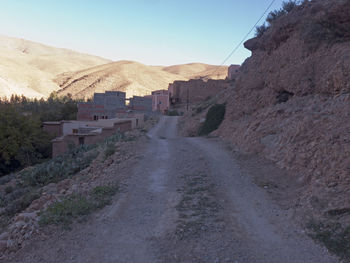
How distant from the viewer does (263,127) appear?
12.9 metres

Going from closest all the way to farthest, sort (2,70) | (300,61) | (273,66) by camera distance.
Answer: (300,61)
(273,66)
(2,70)

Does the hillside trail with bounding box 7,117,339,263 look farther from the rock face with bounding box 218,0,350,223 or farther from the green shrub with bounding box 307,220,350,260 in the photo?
the rock face with bounding box 218,0,350,223

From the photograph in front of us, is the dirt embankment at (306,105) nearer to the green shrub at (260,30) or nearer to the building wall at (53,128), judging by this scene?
the green shrub at (260,30)

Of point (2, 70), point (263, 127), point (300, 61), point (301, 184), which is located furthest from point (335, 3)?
point (2, 70)

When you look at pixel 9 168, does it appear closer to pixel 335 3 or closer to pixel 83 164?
pixel 83 164

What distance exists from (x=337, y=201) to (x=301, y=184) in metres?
1.73

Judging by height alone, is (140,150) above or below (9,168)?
above

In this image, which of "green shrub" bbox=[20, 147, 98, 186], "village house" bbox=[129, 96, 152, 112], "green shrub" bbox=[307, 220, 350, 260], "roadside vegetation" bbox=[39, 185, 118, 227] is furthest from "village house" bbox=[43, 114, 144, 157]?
"green shrub" bbox=[307, 220, 350, 260]

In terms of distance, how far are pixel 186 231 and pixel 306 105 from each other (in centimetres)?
844

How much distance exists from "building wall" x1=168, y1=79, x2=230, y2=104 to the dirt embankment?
926 inches

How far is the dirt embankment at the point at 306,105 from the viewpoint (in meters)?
6.71

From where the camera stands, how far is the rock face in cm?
699

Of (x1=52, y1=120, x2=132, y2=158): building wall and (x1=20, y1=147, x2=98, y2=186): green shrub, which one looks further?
(x1=52, y1=120, x2=132, y2=158): building wall

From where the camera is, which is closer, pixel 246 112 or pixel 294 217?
pixel 294 217
